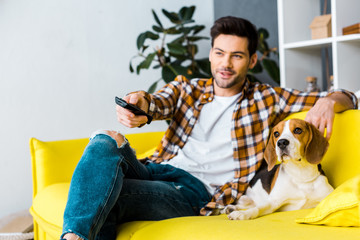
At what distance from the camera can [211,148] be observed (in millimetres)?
1896

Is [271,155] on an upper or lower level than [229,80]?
lower

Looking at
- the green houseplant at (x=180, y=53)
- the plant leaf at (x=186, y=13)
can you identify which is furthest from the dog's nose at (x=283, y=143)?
the plant leaf at (x=186, y=13)

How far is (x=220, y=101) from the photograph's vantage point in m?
2.01

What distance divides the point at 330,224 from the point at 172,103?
0.97 metres

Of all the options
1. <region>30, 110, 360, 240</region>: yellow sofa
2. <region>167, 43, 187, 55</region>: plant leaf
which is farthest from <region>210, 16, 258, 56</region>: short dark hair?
<region>167, 43, 187, 55</region>: plant leaf

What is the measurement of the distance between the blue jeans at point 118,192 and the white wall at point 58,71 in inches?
75.3

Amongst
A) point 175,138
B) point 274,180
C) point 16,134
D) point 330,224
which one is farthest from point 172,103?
point 16,134

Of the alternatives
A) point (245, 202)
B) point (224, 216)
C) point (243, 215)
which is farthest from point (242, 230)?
point (245, 202)

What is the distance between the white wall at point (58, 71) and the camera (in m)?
3.49

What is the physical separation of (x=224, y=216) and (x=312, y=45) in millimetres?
1380

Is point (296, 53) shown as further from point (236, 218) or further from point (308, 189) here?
point (236, 218)

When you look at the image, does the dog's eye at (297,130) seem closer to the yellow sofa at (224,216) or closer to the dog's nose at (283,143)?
the dog's nose at (283,143)

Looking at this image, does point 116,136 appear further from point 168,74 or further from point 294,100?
point 168,74

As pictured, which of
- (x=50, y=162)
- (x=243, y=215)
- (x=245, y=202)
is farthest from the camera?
(x=50, y=162)
